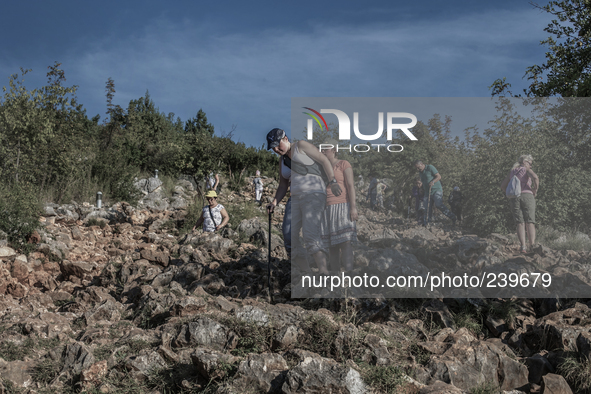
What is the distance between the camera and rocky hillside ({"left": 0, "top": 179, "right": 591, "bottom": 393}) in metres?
3.43

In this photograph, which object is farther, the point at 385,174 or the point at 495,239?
the point at 495,239

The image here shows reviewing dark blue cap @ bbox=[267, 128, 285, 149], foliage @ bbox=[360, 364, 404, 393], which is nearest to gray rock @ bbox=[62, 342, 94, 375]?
foliage @ bbox=[360, 364, 404, 393]

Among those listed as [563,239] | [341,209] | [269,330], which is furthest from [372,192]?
[563,239]

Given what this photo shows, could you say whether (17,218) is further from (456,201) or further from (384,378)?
(384,378)

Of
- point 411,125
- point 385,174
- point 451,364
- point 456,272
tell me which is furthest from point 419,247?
point 451,364

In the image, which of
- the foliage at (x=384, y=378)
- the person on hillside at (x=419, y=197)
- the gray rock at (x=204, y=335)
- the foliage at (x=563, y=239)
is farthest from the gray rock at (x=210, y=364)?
the foliage at (x=563, y=239)

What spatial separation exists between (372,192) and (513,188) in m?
1.64

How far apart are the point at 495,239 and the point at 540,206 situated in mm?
703

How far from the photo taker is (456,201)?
5.69 metres

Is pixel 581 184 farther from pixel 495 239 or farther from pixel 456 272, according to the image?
pixel 456 272

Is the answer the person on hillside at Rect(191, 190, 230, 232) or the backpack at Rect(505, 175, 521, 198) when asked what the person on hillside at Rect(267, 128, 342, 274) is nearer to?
the backpack at Rect(505, 175, 521, 198)

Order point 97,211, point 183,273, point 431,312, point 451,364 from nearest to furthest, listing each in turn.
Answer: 1. point 451,364
2. point 431,312
3. point 183,273
4. point 97,211

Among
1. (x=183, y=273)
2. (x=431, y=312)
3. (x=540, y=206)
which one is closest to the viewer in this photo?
(x=431, y=312)

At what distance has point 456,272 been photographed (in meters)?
5.87
